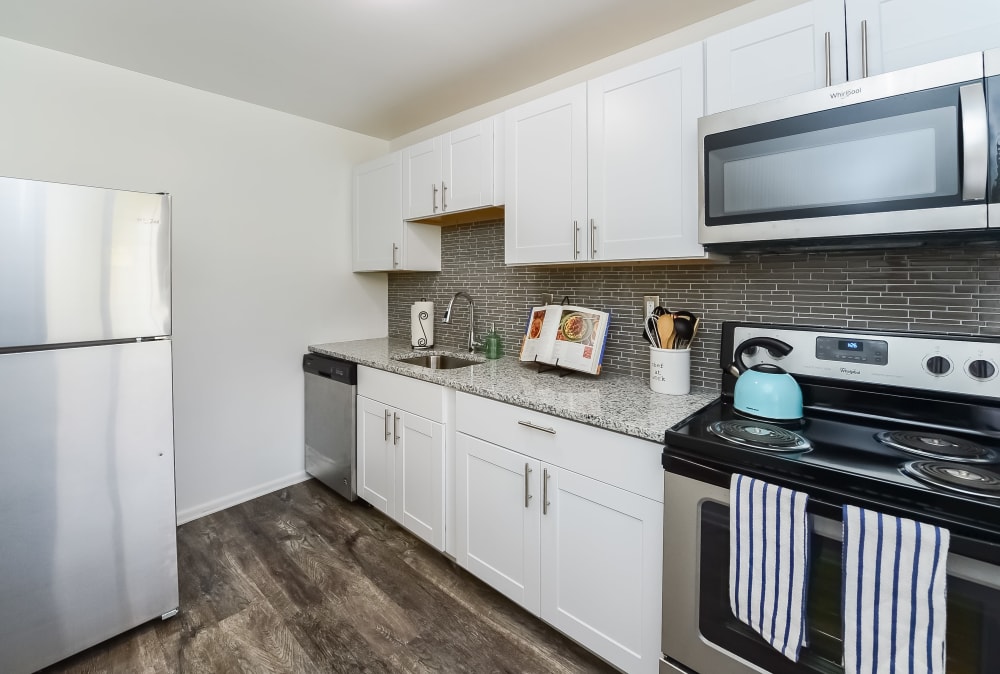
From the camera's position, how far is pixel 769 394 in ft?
4.28

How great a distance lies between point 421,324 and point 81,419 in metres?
1.68

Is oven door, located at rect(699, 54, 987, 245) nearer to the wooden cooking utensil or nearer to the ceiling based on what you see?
the wooden cooking utensil

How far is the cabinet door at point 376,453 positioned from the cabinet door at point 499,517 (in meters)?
0.54

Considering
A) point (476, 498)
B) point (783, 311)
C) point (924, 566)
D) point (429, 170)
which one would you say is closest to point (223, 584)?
point (476, 498)

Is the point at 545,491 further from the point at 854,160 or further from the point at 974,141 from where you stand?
the point at 974,141

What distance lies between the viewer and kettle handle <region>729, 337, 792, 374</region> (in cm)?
145

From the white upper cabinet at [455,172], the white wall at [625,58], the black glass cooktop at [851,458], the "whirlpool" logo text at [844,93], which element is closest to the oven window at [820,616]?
the black glass cooktop at [851,458]

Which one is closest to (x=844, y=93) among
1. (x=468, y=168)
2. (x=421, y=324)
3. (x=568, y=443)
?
Answer: (x=568, y=443)

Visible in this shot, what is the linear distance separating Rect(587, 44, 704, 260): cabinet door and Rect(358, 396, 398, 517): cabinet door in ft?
4.45

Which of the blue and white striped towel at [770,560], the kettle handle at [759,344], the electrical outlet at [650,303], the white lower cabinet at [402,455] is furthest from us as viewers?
the white lower cabinet at [402,455]

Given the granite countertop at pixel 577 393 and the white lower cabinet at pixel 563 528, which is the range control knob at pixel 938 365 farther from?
the white lower cabinet at pixel 563 528

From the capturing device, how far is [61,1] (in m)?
1.66

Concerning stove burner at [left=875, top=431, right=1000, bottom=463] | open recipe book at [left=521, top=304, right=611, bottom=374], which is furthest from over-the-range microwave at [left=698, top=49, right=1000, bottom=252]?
open recipe book at [left=521, top=304, right=611, bottom=374]

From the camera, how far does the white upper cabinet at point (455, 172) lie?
211cm
